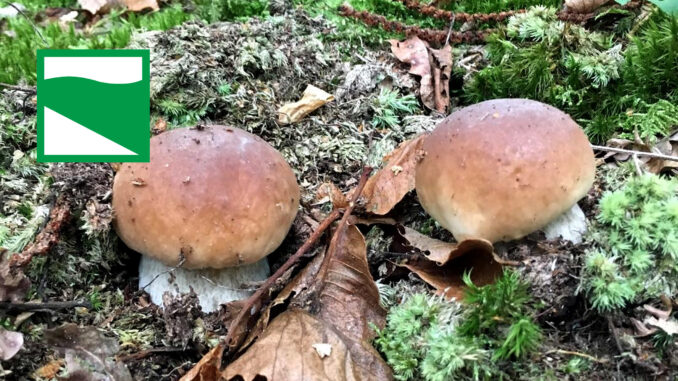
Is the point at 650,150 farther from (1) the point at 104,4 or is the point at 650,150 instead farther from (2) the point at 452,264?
(1) the point at 104,4

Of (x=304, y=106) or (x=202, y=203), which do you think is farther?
(x=304, y=106)

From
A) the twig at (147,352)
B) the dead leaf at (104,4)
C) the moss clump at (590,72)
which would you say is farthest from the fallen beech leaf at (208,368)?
the dead leaf at (104,4)

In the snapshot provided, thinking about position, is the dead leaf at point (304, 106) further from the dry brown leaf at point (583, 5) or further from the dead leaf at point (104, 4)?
the dead leaf at point (104, 4)

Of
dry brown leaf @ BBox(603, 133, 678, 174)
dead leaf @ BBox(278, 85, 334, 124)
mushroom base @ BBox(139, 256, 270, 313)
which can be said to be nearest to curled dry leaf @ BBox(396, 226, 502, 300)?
mushroom base @ BBox(139, 256, 270, 313)

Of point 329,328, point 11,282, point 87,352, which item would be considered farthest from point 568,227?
point 11,282

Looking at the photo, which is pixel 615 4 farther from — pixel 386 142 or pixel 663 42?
pixel 386 142

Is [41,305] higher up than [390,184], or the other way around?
[390,184]
